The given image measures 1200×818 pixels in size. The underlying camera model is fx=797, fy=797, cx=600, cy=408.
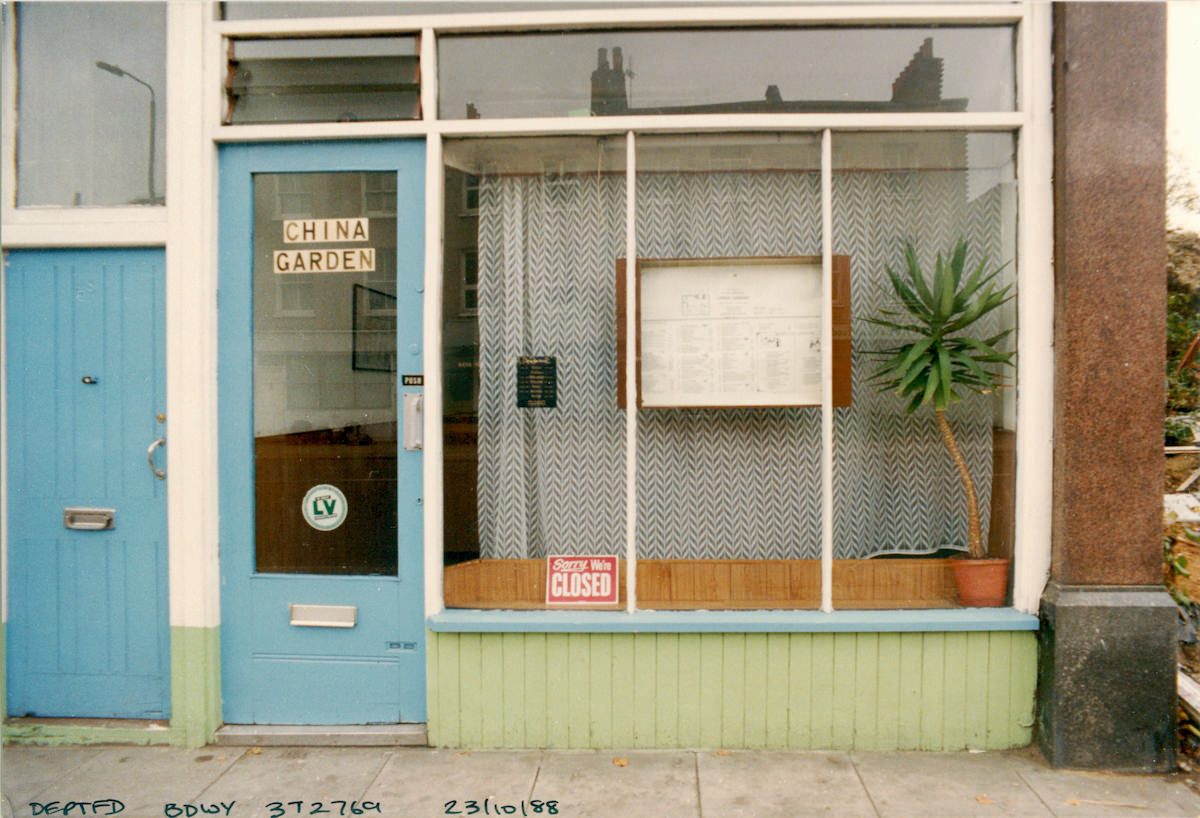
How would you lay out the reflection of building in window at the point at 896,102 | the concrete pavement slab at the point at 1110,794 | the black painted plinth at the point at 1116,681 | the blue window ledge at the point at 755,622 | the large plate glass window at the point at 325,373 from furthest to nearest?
the large plate glass window at the point at 325,373
the reflection of building in window at the point at 896,102
the blue window ledge at the point at 755,622
the black painted plinth at the point at 1116,681
the concrete pavement slab at the point at 1110,794

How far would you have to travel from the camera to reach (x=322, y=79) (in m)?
3.93

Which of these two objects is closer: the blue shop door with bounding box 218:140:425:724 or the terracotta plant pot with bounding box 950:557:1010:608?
the terracotta plant pot with bounding box 950:557:1010:608

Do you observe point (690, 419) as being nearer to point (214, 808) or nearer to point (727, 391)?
point (727, 391)

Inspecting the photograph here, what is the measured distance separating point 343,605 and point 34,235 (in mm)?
2386

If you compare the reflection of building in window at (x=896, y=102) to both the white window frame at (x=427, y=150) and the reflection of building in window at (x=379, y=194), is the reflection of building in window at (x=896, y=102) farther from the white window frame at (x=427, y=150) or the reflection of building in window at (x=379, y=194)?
the reflection of building in window at (x=379, y=194)

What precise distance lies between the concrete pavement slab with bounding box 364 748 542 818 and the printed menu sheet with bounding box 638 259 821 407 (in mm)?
1822

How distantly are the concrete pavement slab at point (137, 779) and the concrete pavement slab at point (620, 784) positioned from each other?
5.10 feet

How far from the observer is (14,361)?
4016 millimetres

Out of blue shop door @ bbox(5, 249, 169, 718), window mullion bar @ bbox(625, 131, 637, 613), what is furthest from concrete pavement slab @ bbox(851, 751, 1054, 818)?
blue shop door @ bbox(5, 249, 169, 718)

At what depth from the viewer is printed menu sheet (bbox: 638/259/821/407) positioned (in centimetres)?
394

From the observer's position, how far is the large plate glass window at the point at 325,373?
396 centimetres

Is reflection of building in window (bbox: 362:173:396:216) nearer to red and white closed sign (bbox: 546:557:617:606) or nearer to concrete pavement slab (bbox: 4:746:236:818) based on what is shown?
red and white closed sign (bbox: 546:557:617:606)

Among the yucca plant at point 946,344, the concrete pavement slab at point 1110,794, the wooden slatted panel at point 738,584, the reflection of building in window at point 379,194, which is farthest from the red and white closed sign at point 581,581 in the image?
the concrete pavement slab at point 1110,794

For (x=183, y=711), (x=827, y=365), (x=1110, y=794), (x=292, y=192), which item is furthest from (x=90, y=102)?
(x=1110, y=794)
